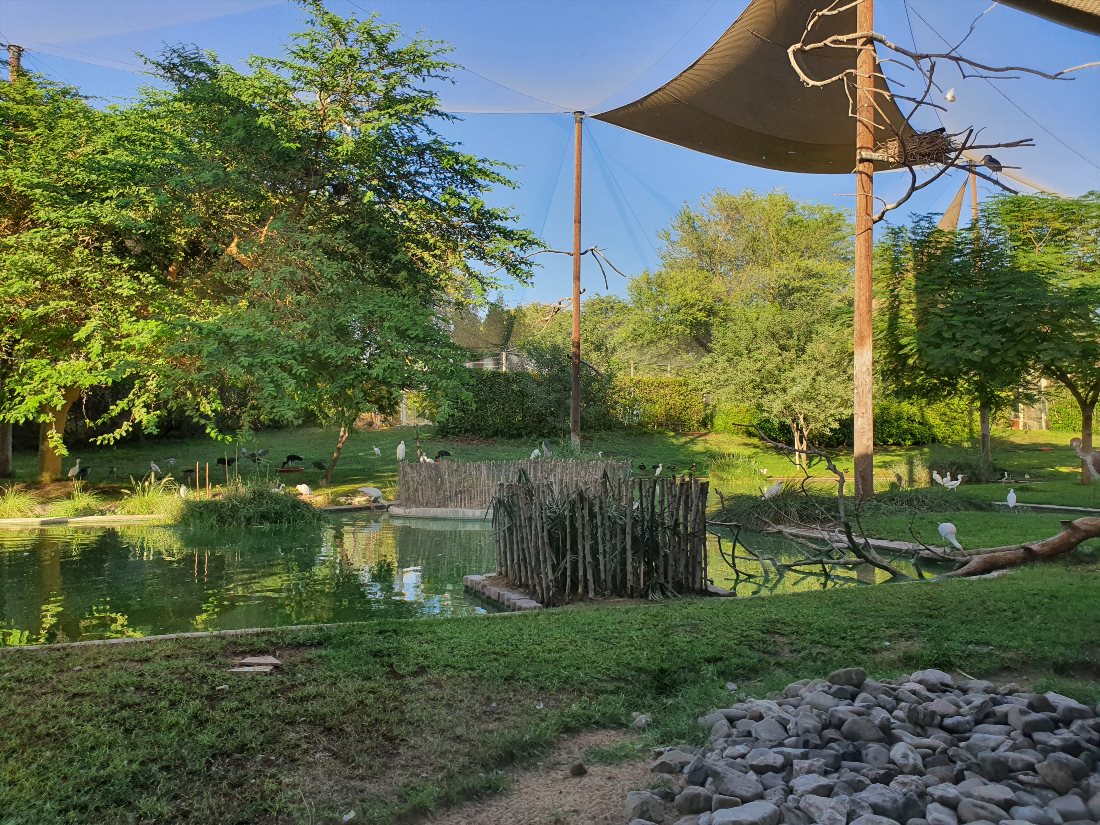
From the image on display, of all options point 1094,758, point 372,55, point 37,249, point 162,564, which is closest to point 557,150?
point 372,55

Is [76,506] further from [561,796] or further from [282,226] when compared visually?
[561,796]

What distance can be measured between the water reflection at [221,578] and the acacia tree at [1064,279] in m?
7.94

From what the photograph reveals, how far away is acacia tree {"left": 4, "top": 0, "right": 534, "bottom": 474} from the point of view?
30.9ft

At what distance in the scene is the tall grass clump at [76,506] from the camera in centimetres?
1006

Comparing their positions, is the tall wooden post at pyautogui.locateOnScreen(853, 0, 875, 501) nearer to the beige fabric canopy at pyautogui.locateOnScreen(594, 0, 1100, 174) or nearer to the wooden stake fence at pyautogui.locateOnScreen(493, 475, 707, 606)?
the beige fabric canopy at pyautogui.locateOnScreen(594, 0, 1100, 174)

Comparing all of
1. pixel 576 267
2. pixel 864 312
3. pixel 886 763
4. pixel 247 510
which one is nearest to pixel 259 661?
pixel 886 763

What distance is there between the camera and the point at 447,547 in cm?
829

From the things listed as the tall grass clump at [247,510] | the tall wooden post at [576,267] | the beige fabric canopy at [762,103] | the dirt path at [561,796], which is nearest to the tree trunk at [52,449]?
the tall grass clump at [247,510]

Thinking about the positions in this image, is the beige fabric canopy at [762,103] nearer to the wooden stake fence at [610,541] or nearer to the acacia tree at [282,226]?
the acacia tree at [282,226]

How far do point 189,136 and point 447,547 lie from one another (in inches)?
256

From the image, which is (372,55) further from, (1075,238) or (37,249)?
(1075,238)

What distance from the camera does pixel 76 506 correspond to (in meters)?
10.3

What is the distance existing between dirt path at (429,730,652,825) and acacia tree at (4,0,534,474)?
22.1 feet

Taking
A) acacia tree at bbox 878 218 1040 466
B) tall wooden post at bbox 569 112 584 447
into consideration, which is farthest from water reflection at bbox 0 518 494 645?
acacia tree at bbox 878 218 1040 466
